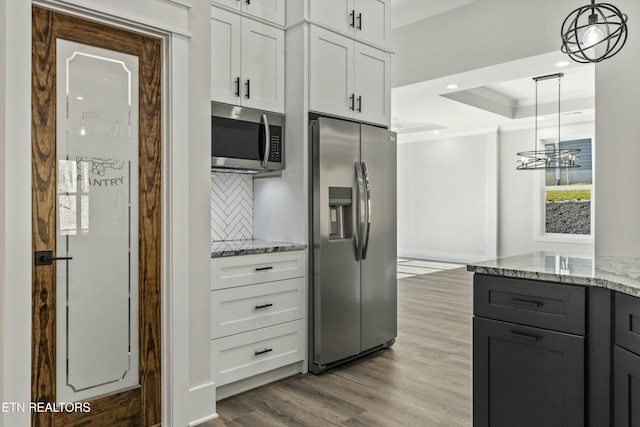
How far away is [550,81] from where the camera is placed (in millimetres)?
6516

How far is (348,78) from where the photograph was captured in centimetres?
347

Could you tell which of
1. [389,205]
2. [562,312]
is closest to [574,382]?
[562,312]

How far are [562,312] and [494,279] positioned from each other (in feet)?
0.95

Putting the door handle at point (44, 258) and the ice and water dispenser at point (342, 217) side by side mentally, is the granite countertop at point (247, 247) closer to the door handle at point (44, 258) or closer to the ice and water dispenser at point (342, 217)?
the ice and water dispenser at point (342, 217)

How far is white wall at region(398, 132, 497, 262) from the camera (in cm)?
905

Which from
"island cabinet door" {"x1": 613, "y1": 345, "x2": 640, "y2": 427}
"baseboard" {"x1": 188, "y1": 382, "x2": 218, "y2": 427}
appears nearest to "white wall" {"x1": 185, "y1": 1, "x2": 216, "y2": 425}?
"baseboard" {"x1": 188, "y1": 382, "x2": 218, "y2": 427}

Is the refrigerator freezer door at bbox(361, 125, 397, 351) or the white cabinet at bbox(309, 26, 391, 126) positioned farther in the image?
the refrigerator freezer door at bbox(361, 125, 397, 351)

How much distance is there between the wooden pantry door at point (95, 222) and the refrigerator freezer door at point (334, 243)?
111 cm

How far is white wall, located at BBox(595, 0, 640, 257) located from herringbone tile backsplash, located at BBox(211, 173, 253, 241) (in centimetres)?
247

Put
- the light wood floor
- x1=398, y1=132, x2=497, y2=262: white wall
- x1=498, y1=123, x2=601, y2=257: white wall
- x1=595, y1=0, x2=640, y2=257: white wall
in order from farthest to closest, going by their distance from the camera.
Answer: x1=398, y1=132, x2=497, y2=262: white wall → x1=498, y1=123, x2=601, y2=257: white wall → x1=595, y1=0, x2=640, y2=257: white wall → the light wood floor

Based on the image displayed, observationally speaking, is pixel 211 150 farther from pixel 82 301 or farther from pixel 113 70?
pixel 82 301

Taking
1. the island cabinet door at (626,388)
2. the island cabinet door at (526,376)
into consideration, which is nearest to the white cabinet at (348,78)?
the island cabinet door at (526,376)

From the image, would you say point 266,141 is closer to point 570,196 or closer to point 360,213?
point 360,213

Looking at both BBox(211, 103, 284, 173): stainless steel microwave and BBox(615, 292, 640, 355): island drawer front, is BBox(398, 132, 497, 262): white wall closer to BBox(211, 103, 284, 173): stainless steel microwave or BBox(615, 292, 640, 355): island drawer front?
BBox(211, 103, 284, 173): stainless steel microwave
